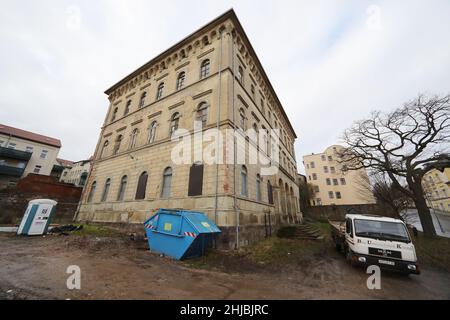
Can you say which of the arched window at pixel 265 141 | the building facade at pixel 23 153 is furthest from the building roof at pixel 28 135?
the arched window at pixel 265 141

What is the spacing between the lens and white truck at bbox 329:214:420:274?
5754 mm

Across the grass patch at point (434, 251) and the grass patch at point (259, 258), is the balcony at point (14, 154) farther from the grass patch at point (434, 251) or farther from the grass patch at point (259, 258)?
the grass patch at point (434, 251)

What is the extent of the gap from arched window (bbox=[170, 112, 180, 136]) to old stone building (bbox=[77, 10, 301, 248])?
0.09m

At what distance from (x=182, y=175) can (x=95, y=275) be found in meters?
6.29

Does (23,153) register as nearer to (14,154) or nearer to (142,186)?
(14,154)

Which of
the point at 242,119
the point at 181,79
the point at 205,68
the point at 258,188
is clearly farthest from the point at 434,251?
the point at 181,79

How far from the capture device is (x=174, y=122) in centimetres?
1304

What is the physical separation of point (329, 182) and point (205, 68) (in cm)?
3779

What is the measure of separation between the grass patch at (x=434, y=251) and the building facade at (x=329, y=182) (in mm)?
25502

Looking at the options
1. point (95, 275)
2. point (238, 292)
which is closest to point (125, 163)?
point (95, 275)

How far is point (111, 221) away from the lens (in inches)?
501

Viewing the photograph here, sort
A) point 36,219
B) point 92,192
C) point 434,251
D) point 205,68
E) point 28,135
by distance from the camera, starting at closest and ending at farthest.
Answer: point 434,251 → point 36,219 → point 205,68 → point 92,192 → point 28,135

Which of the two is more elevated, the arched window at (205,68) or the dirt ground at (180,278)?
the arched window at (205,68)

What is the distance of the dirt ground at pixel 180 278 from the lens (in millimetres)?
3900
